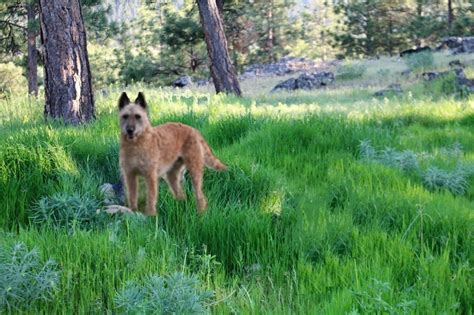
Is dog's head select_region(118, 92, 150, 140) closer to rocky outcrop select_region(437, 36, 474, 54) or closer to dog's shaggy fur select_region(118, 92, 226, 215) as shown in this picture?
dog's shaggy fur select_region(118, 92, 226, 215)

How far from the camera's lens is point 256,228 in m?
4.24

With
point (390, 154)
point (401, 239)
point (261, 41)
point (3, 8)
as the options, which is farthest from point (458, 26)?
point (401, 239)

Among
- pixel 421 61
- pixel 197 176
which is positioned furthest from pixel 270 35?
pixel 197 176

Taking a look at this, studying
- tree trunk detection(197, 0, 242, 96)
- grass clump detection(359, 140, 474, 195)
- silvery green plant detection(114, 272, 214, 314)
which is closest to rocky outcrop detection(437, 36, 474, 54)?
tree trunk detection(197, 0, 242, 96)

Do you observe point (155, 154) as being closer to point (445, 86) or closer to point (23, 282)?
point (23, 282)

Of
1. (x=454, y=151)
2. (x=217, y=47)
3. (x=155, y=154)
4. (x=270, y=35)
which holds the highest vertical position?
(x=270, y=35)

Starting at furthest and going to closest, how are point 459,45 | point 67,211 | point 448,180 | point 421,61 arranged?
1. point 459,45
2. point 421,61
3. point 448,180
4. point 67,211

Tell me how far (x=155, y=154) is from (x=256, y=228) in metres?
1.16

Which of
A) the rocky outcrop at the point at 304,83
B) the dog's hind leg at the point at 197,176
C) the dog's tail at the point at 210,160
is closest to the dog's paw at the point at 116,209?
the dog's hind leg at the point at 197,176

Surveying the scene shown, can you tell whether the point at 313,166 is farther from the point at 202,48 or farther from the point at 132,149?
the point at 202,48

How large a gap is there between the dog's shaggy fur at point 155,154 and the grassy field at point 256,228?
176 mm

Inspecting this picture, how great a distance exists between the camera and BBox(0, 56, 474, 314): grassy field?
3.17 metres

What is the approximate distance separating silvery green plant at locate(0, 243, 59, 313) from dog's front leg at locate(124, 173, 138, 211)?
65.2 inches

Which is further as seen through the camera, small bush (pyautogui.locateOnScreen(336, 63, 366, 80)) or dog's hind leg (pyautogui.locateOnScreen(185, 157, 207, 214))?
small bush (pyautogui.locateOnScreen(336, 63, 366, 80))
